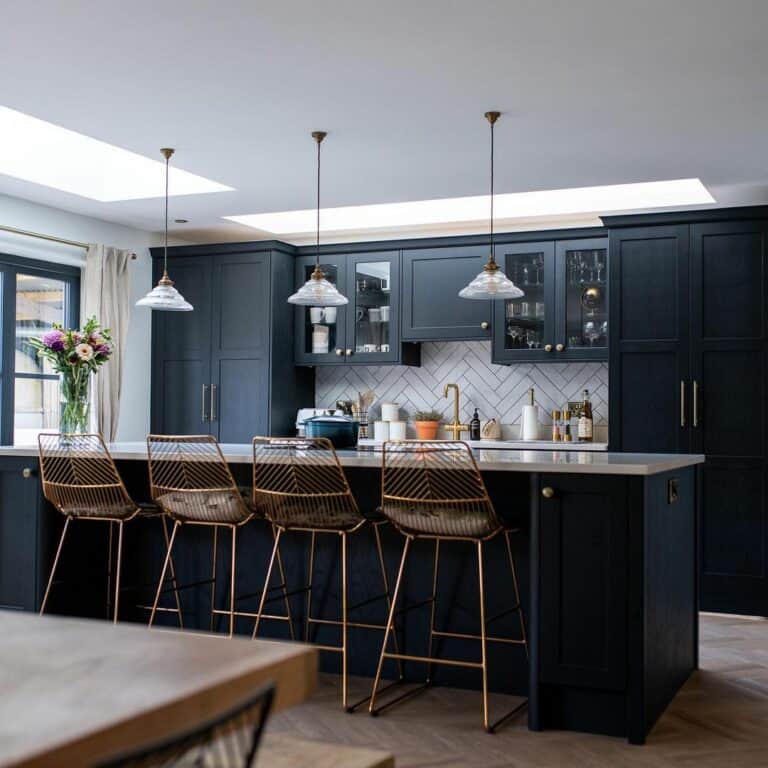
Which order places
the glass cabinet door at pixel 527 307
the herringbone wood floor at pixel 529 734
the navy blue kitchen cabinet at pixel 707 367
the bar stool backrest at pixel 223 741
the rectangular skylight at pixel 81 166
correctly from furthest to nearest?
the glass cabinet door at pixel 527 307
the navy blue kitchen cabinet at pixel 707 367
the rectangular skylight at pixel 81 166
the herringbone wood floor at pixel 529 734
the bar stool backrest at pixel 223 741

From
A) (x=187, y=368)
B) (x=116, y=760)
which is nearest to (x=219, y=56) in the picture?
(x=116, y=760)

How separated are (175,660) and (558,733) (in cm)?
267

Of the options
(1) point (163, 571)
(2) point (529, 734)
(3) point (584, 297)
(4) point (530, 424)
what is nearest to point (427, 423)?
(4) point (530, 424)

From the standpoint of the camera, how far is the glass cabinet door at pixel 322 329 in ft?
23.5

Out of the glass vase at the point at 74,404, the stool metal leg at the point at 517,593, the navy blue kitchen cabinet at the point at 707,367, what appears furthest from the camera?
the navy blue kitchen cabinet at the point at 707,367

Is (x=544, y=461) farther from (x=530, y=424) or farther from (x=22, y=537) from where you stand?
(x=530, y=424)

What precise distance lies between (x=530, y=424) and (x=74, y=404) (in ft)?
10.1

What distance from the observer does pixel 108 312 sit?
268 inches

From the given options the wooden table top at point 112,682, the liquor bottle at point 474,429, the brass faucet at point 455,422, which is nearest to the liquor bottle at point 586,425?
the liquor bottle at point 474,429

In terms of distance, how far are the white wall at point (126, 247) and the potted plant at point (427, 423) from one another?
1.97m

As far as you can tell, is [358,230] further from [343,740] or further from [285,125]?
[343,740]

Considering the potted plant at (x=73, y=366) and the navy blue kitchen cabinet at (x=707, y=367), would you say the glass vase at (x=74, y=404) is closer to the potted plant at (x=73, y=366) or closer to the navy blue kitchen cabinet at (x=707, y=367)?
the potted plant at (x=73, y=366)

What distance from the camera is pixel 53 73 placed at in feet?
13.0

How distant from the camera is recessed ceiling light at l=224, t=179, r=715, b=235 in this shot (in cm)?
627
